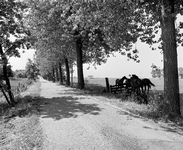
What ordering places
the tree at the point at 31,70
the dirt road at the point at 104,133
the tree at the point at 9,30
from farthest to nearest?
the tree at the point at 31,70, the tree at the point at 9,30, the dirt road at the point at 104,133

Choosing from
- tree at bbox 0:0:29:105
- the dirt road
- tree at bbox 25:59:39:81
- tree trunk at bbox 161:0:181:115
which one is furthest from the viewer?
tree at bbox 25:59:39:81

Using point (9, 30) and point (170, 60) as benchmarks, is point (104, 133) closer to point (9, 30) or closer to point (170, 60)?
point (170, 60)

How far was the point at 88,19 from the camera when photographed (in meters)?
9.29

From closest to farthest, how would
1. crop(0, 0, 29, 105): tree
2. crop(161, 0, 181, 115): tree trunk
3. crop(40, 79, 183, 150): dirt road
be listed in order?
crop(40, 79, 183, 150): dirt road < crop(161, 0, 181, 115): tree trunk < crop(0, 0, 29, 105): tree

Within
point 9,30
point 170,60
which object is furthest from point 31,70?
point 170,60

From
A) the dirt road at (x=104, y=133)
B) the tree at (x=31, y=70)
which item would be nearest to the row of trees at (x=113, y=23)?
the dirt road at (x=104, y=133)

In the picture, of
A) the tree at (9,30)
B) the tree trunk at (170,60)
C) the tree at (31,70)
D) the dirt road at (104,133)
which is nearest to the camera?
the dirt road at (104,133)

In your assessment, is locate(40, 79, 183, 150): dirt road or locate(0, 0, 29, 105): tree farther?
locate(0, 0, 29, 105): tree

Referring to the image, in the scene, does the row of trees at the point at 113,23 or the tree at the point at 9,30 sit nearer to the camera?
the row of trees at the point at 113,23

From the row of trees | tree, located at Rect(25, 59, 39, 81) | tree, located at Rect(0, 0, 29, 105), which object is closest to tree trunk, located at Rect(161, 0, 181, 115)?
the row of trees

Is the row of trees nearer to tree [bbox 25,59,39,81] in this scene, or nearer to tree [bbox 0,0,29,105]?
tree [bbox 0,0,29,105]

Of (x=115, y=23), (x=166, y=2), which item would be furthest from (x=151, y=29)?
(x=166, y=2)

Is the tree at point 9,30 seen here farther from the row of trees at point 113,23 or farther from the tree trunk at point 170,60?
the tree trunk at point 170,60

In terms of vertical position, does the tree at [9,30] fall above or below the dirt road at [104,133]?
above
